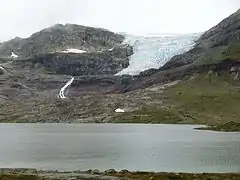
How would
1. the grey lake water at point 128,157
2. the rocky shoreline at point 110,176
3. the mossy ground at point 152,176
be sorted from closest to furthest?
the mossy ground at point 152,176 → the rocky shoreline at point 110,176 → the grey lake water at point 128,157

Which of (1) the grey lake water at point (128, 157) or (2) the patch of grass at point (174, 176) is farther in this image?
(1) the grey lake water at point (128, 157)

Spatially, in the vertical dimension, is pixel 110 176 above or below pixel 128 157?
above

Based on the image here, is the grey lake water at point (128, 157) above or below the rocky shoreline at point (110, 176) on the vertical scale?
below

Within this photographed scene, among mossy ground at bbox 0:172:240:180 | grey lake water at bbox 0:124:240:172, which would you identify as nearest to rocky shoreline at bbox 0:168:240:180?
mossy ground at bbox 0:172:240:180

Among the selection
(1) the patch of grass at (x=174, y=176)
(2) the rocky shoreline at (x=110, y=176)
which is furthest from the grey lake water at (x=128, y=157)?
(2) the rocky shoreline at (x=110, y=176)

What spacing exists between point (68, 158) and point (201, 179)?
1467 inches

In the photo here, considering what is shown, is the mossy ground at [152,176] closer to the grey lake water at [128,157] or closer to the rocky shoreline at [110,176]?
the rocky shoreline at [110,176]

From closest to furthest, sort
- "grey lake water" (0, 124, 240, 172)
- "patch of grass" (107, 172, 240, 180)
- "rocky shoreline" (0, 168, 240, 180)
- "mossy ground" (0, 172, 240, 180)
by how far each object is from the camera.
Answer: "mossy ground" (0, 172, 240, 180) → "rocky shoreline" (0, 168, 240, 180) → "patch of grass" (107, 172, 240, 180) → "grey lake water" (0, 124, 240, 172)

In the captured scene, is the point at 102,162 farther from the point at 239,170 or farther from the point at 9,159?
the point at 239,170

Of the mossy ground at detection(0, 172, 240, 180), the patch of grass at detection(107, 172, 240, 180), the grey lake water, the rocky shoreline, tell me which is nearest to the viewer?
the mossy ground at detection(0, 172, 240, 180)

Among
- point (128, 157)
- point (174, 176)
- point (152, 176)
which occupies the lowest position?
point (128, 157)

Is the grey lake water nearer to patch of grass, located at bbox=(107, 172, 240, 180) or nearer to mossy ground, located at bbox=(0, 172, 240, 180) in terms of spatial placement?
patch of grass, located at bbox=(107, 172, 240, 180)

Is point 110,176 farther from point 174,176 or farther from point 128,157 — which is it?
point 128,157

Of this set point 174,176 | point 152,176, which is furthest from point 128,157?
point 174,176
